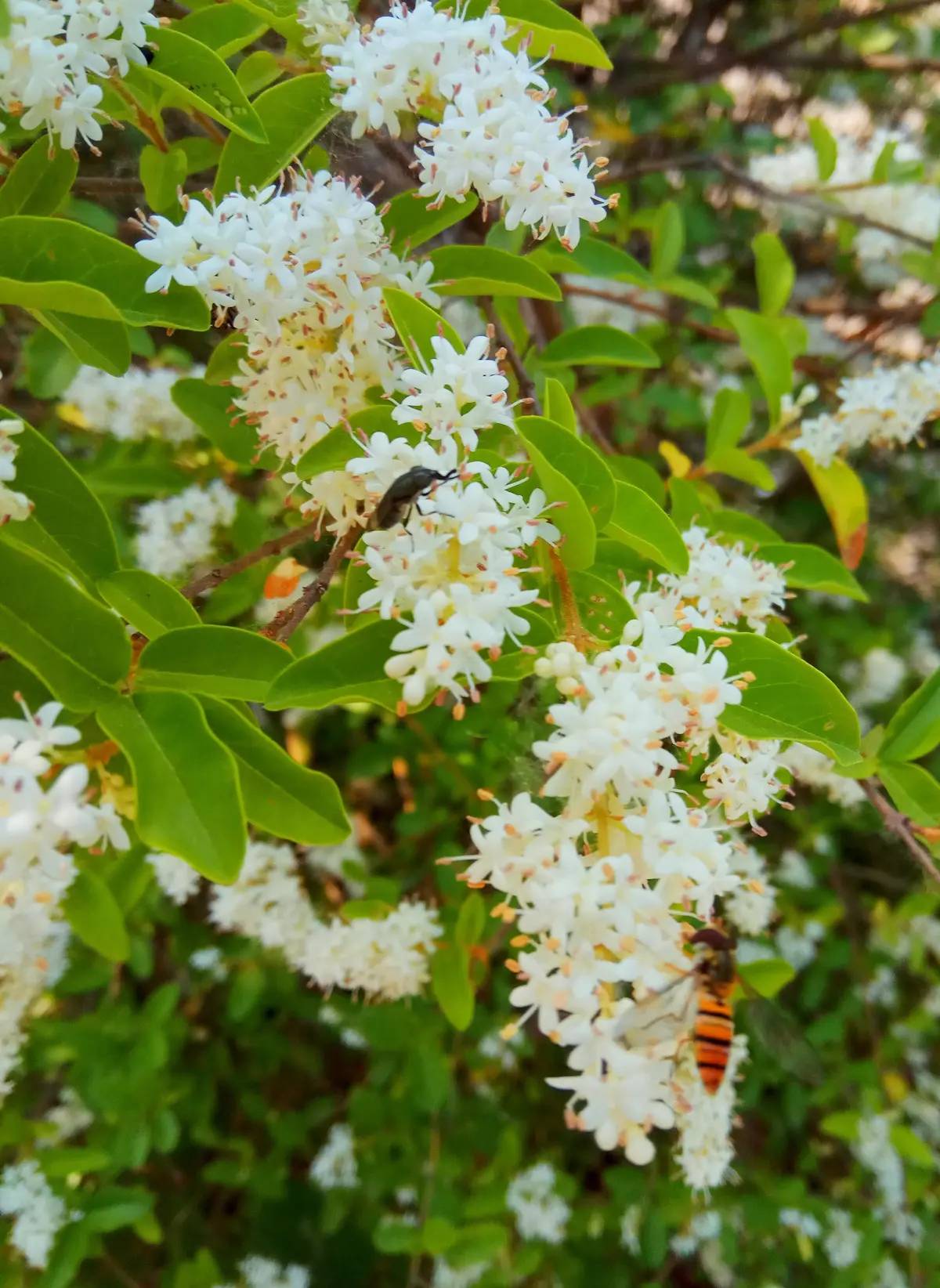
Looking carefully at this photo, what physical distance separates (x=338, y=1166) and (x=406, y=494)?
72.6 inches

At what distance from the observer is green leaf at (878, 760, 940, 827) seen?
3.45 feet

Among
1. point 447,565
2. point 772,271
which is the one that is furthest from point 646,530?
point 772,271

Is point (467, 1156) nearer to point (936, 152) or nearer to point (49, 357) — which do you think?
point (49, 357)

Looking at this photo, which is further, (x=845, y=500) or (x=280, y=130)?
(x=845, y=500)

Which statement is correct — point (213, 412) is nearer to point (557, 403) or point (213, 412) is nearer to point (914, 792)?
point (557, 403)

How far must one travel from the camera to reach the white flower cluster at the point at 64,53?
87 centimetres

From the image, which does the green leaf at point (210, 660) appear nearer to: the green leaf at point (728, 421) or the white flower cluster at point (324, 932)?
the white flower cluster at point (324, 932)

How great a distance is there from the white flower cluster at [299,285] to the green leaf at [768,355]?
0.86m

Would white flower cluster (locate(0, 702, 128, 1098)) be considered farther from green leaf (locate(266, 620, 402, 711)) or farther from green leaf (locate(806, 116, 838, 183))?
green leaf (locate(806, 116, 838, 183))

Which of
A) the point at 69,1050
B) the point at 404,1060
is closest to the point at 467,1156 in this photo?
the point at 404,1060

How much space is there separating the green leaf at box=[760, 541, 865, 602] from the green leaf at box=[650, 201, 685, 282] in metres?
0.86

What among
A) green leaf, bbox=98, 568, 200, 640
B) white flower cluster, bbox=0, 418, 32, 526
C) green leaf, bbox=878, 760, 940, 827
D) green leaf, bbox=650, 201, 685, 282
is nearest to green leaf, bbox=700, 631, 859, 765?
green leaf, bbox=878, 760, 940, 827

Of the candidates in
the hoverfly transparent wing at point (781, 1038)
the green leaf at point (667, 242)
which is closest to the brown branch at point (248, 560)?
the hoverfly transparent wing at point (781, 1038)

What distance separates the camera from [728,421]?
5.63ft
